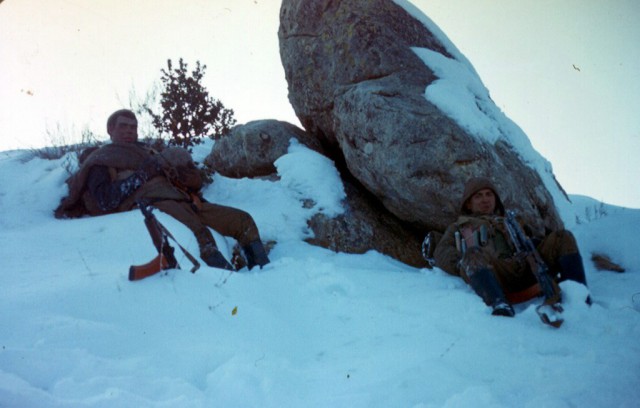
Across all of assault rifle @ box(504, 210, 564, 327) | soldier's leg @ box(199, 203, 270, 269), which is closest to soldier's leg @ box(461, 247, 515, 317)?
assault rifle @ box(504, 210, 564, 327)

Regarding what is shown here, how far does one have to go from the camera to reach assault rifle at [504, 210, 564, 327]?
2763 millimetres

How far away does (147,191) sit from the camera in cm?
493

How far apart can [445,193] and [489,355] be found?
319 centimetres

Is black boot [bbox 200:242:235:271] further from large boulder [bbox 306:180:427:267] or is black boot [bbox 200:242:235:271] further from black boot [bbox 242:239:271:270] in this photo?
large boulder [bbox 306:180:427:267]

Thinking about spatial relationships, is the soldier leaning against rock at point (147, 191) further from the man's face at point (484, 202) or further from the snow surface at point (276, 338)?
the man's face at point (484, 202)

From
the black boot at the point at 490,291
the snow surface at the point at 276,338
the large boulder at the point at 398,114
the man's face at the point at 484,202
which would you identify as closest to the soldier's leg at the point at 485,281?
the black boot at the point at 490,291

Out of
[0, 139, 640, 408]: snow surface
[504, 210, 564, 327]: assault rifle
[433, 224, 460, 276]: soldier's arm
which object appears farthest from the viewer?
[433, 224, 460, 276]: soldier's arm

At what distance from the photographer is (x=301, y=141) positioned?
7.40 m

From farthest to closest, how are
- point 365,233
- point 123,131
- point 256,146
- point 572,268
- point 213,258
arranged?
point 256,146 < point 365,233 < point 123,131 < point 213,258 < point 572,268

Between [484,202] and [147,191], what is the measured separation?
148 inches

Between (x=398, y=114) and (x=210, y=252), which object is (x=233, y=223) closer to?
(x=210, y=252)

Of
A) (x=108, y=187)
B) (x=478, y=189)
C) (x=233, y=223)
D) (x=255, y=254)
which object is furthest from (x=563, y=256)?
(x=108, y=187)

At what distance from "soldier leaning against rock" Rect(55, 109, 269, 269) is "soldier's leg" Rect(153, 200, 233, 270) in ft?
0.04

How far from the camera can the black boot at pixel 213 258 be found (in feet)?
14.1
